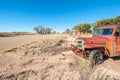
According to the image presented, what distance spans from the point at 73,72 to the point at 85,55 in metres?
1.68

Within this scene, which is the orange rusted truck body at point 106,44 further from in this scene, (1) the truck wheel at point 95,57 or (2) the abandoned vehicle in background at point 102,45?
(1) the truck wheel at point 95,57

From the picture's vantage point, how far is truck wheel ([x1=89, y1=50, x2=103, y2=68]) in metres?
5.20

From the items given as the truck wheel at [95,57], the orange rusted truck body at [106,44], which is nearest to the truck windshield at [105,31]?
the orange rusted truck body at [106,44]

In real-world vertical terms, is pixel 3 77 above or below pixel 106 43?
below

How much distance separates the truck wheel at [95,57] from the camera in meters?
5.20

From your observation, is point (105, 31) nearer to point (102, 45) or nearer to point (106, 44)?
point (106, 44)

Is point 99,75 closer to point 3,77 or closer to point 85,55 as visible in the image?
point 85,55

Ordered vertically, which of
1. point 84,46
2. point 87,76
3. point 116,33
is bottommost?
point 87,76

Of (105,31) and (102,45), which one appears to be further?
(105,31)

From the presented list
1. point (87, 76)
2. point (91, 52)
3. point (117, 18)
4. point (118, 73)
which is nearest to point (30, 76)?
point (87, 76)

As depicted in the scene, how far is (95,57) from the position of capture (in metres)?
5.36

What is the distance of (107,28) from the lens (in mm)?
6023

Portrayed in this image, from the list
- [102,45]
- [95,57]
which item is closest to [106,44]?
[102,45]

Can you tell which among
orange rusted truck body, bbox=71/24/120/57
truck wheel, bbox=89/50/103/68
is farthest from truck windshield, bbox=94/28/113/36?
truck wheel, bbox=89/50/103/68
